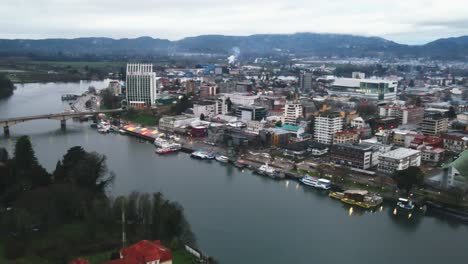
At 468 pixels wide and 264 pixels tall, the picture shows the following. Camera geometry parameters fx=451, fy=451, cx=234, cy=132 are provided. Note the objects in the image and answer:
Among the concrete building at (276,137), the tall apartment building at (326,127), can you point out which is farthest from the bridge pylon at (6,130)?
the tall apartment building at (326,127)

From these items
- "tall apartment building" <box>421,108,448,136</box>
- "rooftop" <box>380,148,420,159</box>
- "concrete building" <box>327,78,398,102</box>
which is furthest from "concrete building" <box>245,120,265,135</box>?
"concrete building" <box>327,78,398,102</box>

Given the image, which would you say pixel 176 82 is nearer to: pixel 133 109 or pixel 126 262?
pixel 133 109

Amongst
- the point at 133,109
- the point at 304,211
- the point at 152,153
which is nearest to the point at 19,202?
the point at 304,211

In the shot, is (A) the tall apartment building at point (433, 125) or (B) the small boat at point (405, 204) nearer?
(B) the small boat at point (405, 204)

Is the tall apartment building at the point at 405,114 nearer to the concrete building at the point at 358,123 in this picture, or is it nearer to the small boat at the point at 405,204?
the concrete building at the point at 358,123

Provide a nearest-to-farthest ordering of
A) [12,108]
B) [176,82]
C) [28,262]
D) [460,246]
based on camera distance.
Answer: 1. [28,262]
2. [460,246]
3. [12,108]
4. [176,82]

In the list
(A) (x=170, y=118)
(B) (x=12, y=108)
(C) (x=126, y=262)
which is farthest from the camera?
(B) (x=12, y=108)
